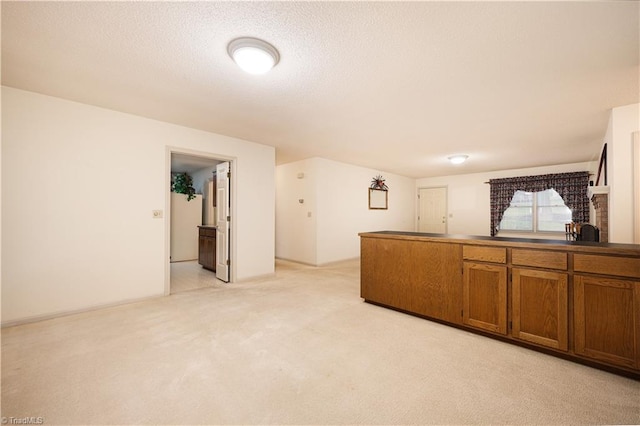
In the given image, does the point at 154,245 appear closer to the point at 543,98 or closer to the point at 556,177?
the point at 543,98

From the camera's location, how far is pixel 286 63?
214cm

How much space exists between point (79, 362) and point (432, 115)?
14.0 feet

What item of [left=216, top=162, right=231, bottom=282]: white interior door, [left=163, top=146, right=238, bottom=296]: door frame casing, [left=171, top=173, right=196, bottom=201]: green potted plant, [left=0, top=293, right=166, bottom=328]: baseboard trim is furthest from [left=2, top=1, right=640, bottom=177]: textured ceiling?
[left=171, top=173, right=196, bottom=201]: green potted plant

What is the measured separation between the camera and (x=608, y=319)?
1.83m

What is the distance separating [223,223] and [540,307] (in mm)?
4247

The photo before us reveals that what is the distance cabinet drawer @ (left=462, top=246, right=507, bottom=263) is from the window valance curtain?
5.58 meters

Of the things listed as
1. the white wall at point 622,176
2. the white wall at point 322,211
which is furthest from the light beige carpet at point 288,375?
the white wall at point 322,211

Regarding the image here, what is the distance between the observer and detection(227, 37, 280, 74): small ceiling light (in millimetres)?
1855

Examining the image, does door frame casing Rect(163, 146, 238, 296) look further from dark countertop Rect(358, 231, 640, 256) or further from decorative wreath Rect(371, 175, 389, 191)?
decorative wreath Rect(371, 175, 389, 191)

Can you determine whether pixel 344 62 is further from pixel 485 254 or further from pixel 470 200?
pixel 470 200

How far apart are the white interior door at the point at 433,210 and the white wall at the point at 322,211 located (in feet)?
7.46

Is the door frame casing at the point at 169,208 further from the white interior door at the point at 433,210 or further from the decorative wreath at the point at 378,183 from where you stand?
the white interior door at the point at 433,210

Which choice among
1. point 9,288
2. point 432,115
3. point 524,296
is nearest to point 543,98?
point 432,115

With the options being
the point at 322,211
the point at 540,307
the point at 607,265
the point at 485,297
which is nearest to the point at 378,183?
the point at 322,211
